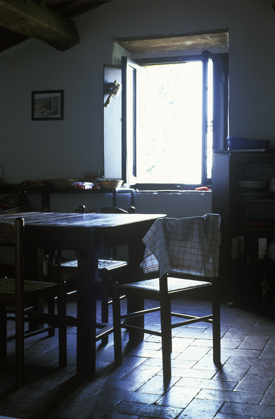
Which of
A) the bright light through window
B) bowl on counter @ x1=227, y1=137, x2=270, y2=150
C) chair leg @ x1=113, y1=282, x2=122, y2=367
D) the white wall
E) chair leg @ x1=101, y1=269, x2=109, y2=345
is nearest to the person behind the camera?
chair leg @ x1=113, y1=282, x2=122, y2=367

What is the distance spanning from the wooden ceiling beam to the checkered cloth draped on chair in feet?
9.50

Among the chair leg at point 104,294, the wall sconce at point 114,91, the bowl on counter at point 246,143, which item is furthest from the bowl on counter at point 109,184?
the chair leg at point 104,294

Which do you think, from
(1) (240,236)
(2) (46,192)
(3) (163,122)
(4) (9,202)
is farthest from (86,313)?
(3) (163,122)

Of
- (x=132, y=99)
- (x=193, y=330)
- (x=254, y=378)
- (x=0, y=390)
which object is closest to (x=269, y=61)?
(x=132, y=99)

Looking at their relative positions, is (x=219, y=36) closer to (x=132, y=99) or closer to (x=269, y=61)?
(x=269, y=61)

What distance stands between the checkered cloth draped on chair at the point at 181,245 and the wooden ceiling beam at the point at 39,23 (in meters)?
2.89

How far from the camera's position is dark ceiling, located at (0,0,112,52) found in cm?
512

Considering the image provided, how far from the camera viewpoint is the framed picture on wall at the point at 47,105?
5.63 meters

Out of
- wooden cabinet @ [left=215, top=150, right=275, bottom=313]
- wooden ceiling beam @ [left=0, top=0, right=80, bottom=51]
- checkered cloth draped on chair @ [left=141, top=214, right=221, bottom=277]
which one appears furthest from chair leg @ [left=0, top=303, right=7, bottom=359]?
wooden ceiling beam @ [left=0, top=0, right=80, bottom=51]

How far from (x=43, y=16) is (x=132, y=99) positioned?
4.52 feet

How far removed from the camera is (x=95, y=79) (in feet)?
18.0

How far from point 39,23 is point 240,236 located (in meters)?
2.95

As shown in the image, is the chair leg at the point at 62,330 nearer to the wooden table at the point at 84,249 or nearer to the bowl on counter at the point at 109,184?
the wooden table at the point at 84,249

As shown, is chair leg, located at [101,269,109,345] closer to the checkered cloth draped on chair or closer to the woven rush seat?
the woven rush seat
